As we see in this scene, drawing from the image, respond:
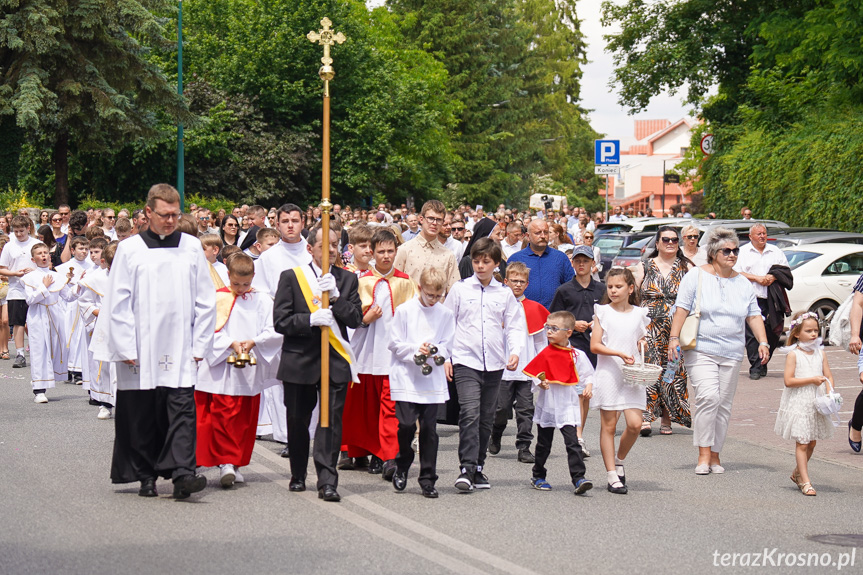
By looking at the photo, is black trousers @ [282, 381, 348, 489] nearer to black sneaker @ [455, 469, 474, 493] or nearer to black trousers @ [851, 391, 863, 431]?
black sneaker @ [455, 469, 474, 493]

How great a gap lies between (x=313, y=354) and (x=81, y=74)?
3224cm

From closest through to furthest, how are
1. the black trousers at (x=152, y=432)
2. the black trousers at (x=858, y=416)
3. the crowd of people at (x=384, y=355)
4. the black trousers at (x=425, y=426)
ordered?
1. the black trousers at (x=152, y=432)
2. the crowd of people at (x=384, y=355)
3. the black trousers at (x=425, y=426)
4. the black trousers at (x=858, y=416)

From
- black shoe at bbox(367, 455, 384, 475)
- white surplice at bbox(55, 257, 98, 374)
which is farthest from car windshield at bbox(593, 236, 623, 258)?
black shoe at bbox(367, 455, 384, 475)

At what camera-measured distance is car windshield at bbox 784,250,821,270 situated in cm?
1995

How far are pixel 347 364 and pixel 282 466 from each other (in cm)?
164

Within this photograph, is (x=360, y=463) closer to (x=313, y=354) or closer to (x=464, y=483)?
(x=464, y=483)

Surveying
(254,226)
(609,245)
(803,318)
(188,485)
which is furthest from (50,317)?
(609,245)

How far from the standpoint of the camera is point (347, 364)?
8.09 meters

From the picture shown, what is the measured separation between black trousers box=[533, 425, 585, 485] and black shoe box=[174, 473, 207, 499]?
2388 mm

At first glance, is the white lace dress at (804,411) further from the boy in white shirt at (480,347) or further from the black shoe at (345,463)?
the black shoe at (345,463)

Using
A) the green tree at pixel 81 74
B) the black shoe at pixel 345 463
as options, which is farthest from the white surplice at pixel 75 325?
the green tree at pixel 81 74

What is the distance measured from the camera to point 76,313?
13.8 metres

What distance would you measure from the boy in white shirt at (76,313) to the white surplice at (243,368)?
203 inches

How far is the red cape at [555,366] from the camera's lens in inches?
340
